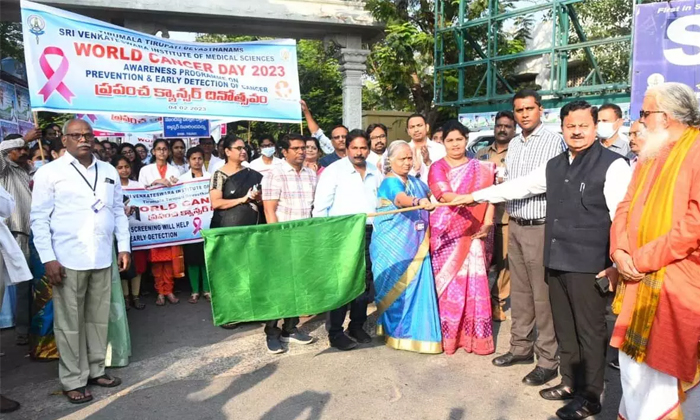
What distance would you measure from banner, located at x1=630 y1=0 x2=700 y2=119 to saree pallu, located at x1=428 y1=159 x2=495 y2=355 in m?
5.05

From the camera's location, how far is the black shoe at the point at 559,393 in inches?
129

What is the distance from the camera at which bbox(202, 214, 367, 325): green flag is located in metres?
3.35

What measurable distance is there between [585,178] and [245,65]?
3.47 m

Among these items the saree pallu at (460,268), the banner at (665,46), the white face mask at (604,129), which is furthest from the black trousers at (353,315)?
the banner at (665,46)

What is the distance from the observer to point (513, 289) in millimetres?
3742

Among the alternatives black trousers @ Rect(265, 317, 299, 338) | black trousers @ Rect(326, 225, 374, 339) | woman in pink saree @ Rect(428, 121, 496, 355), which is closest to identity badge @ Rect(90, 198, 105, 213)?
black trousers @ Rect(265, 317, 299, 338)

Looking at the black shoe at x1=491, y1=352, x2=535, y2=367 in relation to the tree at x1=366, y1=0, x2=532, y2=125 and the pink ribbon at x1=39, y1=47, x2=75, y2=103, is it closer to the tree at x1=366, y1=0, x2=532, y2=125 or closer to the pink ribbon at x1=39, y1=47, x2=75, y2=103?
the pink ribbon at x1=39, y1=47, x2=75, y2=103

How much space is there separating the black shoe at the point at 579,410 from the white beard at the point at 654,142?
1496 millimetres

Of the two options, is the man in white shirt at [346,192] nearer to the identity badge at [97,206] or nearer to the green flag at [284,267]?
the green flag at [284,267]

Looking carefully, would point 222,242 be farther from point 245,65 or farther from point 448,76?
point 448,76

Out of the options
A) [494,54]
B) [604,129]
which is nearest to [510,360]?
[604,129]

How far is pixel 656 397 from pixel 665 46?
706 cm

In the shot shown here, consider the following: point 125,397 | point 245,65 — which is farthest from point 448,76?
point 125,397

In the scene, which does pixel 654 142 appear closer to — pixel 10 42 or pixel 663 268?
pixel 663 268
